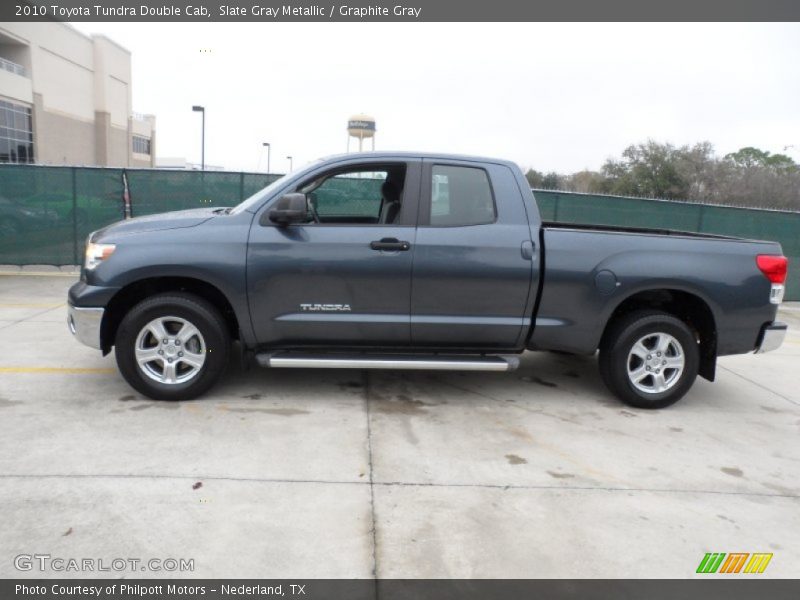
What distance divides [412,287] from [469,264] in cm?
47

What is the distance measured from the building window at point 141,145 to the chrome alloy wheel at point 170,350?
7049 cm

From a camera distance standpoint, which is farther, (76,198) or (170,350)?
(76,198)

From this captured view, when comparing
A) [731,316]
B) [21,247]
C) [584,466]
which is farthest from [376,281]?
[21,247]

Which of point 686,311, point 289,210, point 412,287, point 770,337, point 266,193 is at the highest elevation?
point 266,193

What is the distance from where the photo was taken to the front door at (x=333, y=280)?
15.8ft

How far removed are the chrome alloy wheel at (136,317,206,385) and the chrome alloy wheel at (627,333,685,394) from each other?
3.45 meters

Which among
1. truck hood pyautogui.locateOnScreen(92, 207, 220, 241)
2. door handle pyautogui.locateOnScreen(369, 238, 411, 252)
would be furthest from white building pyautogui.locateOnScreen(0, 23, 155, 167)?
door handle pyautogui.locateOnScreen(369, 238, 411, 252)

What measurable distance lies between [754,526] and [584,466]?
39.2 inches

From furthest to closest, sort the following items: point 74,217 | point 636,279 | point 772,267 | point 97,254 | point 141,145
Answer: point 141,145, point 74,217, point 772,267, point 636,279, point 97,254

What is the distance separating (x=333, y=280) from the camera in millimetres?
4855

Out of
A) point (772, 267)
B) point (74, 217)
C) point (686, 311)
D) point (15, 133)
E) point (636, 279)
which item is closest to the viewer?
point (636, 279)

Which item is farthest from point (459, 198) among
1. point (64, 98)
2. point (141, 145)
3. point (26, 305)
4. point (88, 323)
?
point (141, 145)

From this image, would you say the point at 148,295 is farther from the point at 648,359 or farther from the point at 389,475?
the point at 648,359
